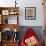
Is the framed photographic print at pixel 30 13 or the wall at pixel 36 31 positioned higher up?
the framed photographic print at pixel 30 13

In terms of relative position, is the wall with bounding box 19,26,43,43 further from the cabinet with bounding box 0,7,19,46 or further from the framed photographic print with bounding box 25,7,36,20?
the framed photographic print with bounding box 25,7,36,20


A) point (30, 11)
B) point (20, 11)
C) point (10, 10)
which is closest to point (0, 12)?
point (10, 10)

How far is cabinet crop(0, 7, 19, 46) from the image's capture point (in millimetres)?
5824

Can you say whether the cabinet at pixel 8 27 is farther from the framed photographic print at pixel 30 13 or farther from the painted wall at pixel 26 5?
the framed photographic print at pixel 30 13

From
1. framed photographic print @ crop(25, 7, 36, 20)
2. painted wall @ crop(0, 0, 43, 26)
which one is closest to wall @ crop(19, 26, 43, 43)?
painted wall @ crop(0, 0, 43, 26)

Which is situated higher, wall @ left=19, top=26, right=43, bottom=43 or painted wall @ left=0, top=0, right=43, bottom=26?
painted wall @ left=0, top=0, right=43, bottom=26

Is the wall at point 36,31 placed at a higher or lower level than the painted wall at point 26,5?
lower

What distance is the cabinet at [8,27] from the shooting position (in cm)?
582

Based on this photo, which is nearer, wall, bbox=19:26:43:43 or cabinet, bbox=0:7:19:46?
cabinet, bbox=0:7:19:46

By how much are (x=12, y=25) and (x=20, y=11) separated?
0.61m

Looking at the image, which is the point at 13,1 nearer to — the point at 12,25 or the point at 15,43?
the point at 12,25

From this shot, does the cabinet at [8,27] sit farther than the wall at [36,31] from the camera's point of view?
No

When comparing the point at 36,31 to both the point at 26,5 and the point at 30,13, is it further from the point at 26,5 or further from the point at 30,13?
the point at 26,5

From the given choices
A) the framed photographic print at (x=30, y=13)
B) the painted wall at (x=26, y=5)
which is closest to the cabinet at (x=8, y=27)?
the painted wall at (x=26, y=5)
